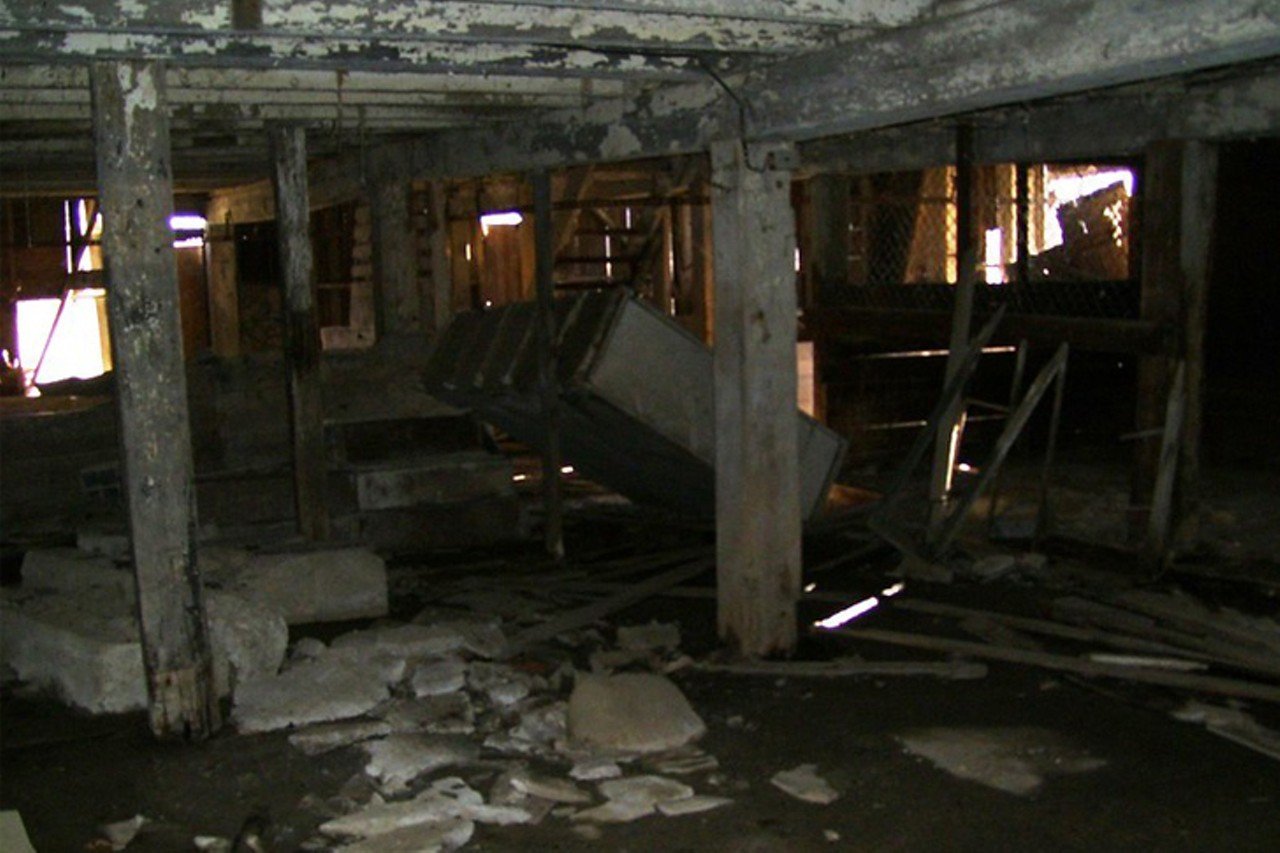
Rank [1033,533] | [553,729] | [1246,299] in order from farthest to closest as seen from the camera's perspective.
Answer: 1. [1246,299]
2. [1033,533]
3. [553,729]

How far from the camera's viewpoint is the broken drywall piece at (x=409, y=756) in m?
5.62

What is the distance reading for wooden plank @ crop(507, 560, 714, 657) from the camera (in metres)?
7.44

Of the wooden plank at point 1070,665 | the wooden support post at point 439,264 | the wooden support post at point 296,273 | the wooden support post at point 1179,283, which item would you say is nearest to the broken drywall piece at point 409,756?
the wooden plank at point 1070,665

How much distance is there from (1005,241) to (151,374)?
14.6 m

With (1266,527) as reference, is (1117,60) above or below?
above

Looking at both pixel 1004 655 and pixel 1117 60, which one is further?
pixel 1004 655

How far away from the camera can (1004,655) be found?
6773mm

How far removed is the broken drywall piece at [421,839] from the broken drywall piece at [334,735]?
3.31 ft

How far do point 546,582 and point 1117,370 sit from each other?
7.03 m

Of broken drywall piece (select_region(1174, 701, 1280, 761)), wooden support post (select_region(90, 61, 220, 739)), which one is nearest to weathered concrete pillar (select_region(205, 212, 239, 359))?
wooden support post (select_region(90, 61, 220, 739))

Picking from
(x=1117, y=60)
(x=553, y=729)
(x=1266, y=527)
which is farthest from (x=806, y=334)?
(x=1117, y=60)

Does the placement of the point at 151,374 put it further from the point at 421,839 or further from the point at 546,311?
the point at 546,311

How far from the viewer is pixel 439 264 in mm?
11195

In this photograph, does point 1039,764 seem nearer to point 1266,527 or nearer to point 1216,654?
point 1216,654
